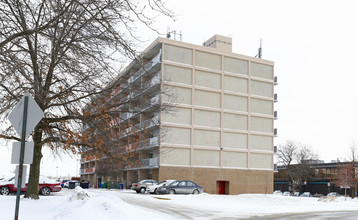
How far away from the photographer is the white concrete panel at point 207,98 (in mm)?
49469

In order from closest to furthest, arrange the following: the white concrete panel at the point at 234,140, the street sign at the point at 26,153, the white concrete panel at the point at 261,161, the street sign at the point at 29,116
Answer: the street sign at the point at 26,153 < the street sign at the point at 29,116 < the white concrete panel at the point at 234,140 < the white concrete panel at the point at 261,161

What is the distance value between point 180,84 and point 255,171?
15813mm

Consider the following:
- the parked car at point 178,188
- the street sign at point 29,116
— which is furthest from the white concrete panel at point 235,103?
the street sign at point 29,116

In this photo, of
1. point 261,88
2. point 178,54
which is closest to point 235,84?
point 261,88

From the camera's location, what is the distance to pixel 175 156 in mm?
46938

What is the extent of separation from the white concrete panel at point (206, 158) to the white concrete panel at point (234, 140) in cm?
199

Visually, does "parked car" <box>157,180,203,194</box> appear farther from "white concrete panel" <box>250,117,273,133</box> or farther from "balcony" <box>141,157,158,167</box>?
"white concrete panel" <box>250,117,273,133</box>

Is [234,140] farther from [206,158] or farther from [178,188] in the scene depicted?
[178,188]

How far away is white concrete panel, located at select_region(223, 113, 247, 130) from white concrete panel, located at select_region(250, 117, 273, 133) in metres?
1.33

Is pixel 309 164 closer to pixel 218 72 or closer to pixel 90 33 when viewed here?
pixel 218 72

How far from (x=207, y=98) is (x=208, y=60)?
500 centimetres

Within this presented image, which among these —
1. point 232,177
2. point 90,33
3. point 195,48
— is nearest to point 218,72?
point 195,48

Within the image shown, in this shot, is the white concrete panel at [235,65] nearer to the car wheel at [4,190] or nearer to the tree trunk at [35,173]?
the car wheel at [4,190]

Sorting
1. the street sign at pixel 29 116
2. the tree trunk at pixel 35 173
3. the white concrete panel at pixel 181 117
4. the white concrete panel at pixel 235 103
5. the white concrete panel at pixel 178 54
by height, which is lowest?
the tree trunk at pixel 35 173
